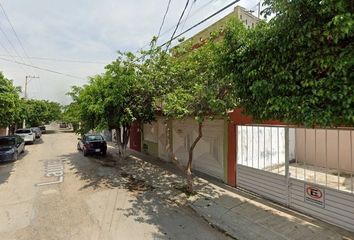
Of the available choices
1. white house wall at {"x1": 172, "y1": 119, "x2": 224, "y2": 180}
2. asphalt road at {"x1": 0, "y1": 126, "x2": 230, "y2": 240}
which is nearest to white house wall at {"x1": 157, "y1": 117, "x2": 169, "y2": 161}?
white house wall at {"x1": 172, "y1": 119, "x2": 224, "y2": 180}

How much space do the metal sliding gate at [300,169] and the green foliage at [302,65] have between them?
2.84 meters

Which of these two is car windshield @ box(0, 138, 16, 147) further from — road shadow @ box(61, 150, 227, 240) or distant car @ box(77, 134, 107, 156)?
distant car @ box(77, 134, 107, 156)

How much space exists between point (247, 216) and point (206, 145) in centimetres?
468

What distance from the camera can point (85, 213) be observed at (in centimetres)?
752

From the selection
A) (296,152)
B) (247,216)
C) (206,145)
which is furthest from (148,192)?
(296,152)

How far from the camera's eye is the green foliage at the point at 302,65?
3895 millimetres

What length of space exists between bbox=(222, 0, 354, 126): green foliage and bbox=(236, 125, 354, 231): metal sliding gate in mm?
2841

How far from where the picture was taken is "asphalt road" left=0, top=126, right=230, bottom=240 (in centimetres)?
626

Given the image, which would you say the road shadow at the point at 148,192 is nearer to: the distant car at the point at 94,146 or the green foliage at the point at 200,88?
the distant car at the point at 94,146

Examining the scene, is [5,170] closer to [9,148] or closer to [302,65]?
[9,148]

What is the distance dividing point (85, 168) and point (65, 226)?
7.35m

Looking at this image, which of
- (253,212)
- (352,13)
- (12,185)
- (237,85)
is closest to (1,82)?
(12,185)

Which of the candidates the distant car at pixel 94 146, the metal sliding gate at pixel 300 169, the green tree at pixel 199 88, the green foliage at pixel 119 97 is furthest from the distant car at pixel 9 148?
the metal sliding gate at pixel 300 169

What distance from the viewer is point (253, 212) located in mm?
7461
